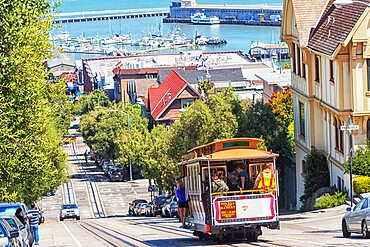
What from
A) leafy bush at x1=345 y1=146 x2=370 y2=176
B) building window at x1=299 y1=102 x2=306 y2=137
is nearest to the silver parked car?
leafy bush at x1=345 y1=146 x2=370 y2=176

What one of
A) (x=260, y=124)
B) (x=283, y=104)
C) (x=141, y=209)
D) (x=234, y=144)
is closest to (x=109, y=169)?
(x=141, y=209)

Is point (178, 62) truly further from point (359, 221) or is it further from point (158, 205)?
point (359, 221)

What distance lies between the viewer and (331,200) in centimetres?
4225

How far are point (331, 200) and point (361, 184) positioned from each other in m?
2.23

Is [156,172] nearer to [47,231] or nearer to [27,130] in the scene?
[47,231]

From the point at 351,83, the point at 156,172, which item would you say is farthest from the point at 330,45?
the point at 156,172

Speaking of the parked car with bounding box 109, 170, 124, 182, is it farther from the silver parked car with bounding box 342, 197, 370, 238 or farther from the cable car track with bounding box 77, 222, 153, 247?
the silver parked car with bounding box 342, 197, 370, 238

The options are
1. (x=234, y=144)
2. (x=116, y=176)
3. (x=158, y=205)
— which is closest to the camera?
(x=234, y=144)

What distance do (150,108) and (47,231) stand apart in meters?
71.0

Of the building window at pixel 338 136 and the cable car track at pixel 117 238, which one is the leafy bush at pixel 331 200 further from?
the cable car track at pixel 117 238

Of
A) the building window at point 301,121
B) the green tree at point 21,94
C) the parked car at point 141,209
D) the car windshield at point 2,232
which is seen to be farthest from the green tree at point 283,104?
the car windshield at point 2,232

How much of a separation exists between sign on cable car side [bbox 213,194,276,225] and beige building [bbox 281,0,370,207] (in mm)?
14656

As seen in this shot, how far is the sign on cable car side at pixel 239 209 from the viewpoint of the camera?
2798 cm

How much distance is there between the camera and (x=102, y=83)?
569 feet
